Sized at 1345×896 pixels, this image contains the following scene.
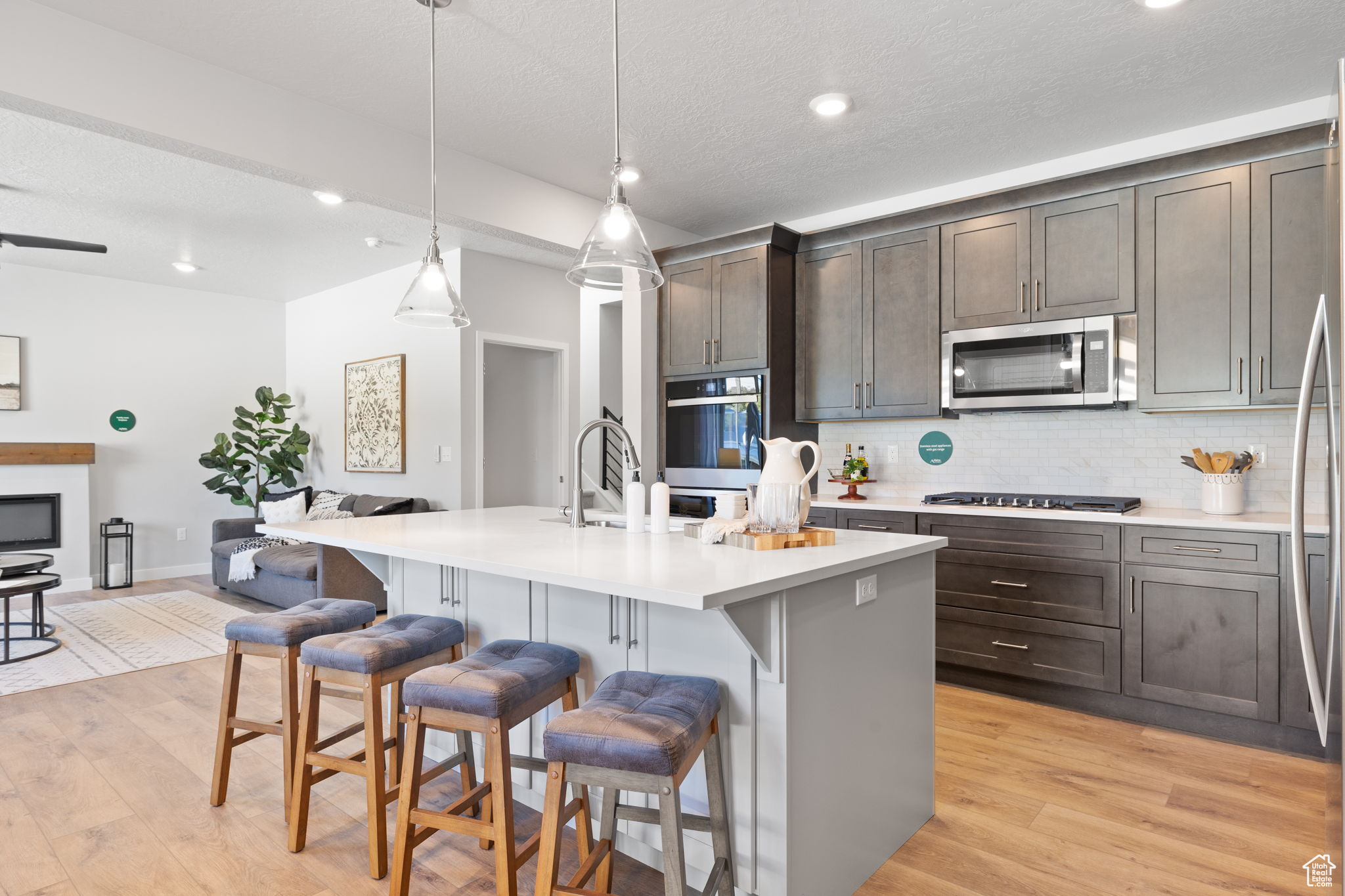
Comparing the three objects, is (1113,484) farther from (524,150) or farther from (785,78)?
(524,150)

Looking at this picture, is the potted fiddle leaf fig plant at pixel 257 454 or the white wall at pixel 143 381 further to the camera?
the potted fiddle leaf fig plant at pixel 257 454

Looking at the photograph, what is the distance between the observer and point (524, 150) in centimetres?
374

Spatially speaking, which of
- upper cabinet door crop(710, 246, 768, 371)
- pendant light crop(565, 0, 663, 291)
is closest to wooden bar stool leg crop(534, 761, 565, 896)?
pendant light crop(565, 0, 663, 291)

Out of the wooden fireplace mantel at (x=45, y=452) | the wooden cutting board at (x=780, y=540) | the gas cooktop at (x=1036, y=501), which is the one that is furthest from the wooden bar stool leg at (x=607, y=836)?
the wooden fireplace mantel at (x=45, y=452)

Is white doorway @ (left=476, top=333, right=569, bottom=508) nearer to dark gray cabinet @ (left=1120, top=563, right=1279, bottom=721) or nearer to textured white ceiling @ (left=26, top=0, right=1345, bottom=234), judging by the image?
textured white ceiling @ (left=26, top=0, right=1345, bottom=234)

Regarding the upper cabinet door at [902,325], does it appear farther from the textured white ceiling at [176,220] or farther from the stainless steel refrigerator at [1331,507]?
the textured white ceiling at [176,220]

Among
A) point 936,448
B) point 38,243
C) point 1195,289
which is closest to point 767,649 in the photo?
point 1195,289

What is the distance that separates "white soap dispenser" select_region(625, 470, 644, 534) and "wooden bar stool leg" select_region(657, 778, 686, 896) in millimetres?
1086

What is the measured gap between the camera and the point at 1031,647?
338cm

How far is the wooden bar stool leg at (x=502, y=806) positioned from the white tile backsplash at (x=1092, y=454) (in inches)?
118

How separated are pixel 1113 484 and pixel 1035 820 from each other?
1962mm

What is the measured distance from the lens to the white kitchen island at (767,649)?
170 cm

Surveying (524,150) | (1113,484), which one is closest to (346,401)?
(524,150)

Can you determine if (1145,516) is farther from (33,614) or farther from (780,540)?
(33,614)
